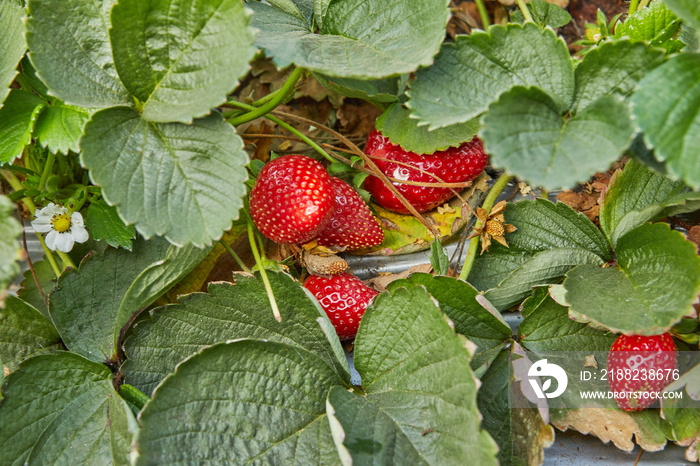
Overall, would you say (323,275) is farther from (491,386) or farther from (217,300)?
(491,386)

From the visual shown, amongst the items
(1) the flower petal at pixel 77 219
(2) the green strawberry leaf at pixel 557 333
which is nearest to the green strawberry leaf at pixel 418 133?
(2) the green strawberry leaf at pixel 557 333

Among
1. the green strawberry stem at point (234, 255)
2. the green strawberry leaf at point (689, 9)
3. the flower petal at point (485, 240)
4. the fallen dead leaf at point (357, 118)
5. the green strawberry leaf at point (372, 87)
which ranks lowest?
the green strawberry stem at point (234, 255)

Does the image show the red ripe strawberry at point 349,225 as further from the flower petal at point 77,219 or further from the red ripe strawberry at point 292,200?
the flower petal at point 77,219

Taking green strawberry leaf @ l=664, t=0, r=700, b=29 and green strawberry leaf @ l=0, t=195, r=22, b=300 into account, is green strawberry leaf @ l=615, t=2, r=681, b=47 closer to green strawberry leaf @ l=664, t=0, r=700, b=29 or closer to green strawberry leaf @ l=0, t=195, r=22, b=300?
green strawberry leaf @ l=664, t=0, r=700, b=29

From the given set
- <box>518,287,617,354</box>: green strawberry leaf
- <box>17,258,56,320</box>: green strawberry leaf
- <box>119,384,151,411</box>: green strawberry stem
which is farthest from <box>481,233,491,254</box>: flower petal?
<box>17,258,56,320</box>: green strawberry leaf

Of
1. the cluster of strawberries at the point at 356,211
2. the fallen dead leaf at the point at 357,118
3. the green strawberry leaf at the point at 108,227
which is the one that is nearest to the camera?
the cluster of strawberries at the point at 356,211

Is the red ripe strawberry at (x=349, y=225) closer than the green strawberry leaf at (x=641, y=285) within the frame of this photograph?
No

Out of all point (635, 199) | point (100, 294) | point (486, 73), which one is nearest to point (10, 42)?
point (100, 294)
